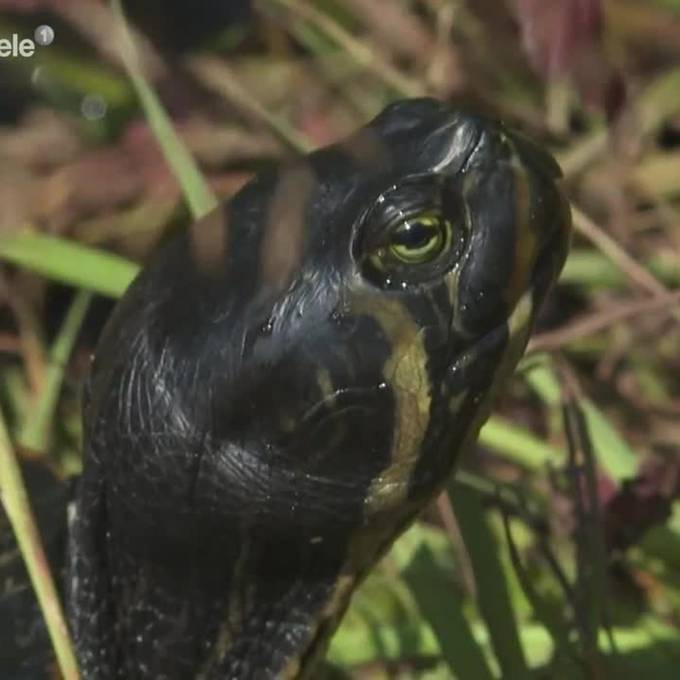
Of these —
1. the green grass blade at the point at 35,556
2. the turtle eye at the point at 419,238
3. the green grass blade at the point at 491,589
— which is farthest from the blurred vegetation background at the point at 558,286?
the turtle eye at the point at 419,238

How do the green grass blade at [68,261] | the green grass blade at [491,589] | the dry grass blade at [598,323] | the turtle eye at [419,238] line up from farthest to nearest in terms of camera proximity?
the green grass blade at [68,261] → the dry grass blade at [598,323] → the green grass blade at [491,589] → the turtle eye at [419,238]

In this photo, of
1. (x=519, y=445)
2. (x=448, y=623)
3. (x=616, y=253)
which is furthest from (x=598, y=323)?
(x=448, y=623)

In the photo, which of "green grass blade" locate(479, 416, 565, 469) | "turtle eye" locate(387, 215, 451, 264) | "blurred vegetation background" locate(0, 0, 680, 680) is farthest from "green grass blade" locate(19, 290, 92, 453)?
"turtle eye" locate(387, 215, 451, 264)

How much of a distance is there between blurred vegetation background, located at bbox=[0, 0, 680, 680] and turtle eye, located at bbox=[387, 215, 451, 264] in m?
0.30

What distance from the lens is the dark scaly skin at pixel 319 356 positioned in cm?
87

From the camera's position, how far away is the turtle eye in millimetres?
860

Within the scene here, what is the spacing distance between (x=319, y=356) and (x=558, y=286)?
693 mm

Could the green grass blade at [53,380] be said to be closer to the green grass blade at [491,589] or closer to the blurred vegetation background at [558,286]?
the blurred vegetation background at [558,286]

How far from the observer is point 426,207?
0.86 metres

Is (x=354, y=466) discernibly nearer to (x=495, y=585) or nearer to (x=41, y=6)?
(x=495, y=585)

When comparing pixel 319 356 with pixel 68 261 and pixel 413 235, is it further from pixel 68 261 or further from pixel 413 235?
pixel 68 261

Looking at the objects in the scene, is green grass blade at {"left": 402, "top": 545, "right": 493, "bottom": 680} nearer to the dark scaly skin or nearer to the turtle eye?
the dark scaly skin

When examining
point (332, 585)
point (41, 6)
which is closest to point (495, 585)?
point (332, 585)

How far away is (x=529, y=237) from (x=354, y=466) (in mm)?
155
